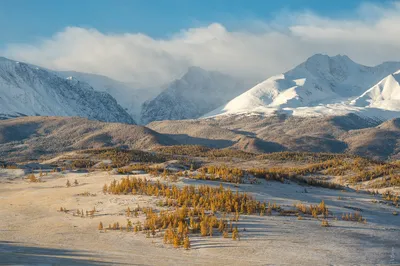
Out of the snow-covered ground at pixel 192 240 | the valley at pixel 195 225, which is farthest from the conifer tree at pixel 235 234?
the snow-covered ground at pixel 192 240

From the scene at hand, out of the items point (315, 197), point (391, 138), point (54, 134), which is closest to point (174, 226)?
point (315, 197)

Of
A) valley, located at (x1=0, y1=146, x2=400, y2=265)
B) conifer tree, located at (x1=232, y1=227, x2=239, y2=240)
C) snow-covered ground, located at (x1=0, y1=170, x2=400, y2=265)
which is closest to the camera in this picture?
snow-covered ground, located at (x1=0, y1=170, x2=400, y2=265)

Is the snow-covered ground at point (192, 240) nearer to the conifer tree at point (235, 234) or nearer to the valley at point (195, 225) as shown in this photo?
the valley at point (195, 225)

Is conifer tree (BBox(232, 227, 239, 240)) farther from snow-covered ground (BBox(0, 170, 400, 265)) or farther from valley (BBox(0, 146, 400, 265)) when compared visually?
snow-covered ground (BBox(0, 170, 400, 265))

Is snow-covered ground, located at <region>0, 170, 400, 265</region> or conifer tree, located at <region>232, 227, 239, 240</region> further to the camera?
conifer tree, located at <region>232, 227, 239, 240</region>

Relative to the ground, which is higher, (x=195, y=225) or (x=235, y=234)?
(x=195, y=225)

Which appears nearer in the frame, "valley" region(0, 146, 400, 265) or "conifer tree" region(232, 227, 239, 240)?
"valley" region(0, 146, 400, 265)

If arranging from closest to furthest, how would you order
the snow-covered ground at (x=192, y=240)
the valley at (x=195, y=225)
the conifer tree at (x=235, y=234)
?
the snow-covered ground at (x=192, y=240)
the valley at (x=195, y=225)
the conifer tree at (x=235, y=234)

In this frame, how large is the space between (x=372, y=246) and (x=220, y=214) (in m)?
5.20

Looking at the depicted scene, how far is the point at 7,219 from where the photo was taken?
1844 cm

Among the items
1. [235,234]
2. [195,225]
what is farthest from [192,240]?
[235,234]

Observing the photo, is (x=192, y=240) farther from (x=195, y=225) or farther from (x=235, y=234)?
(x=235, y=234)

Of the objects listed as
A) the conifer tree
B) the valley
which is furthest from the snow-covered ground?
the conifer tree

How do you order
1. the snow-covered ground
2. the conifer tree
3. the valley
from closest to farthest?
the snow-covered ground, the valley, the conifer tree
